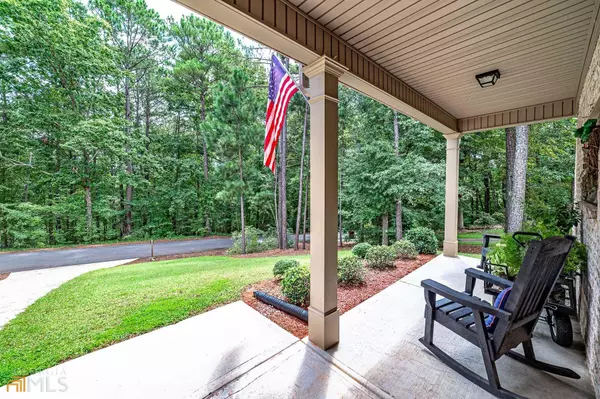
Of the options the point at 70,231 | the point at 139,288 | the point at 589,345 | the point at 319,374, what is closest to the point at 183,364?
the point at 319,374

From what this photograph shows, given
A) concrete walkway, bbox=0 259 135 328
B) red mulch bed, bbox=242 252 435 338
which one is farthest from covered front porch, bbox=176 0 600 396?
concrete walkway, bbox=0 259 135 328

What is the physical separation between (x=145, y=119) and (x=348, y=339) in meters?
16.6

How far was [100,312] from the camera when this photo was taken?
3.11m

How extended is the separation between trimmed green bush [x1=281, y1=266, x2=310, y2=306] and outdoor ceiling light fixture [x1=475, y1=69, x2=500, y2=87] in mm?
3188

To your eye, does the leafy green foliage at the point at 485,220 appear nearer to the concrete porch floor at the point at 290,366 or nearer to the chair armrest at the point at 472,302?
the concrete porch floor at the point at 290,366

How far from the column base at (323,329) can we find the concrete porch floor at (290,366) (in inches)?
3.0

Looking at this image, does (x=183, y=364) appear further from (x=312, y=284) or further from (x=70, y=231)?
(x=70, y=231)

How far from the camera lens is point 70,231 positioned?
10859 millimetres

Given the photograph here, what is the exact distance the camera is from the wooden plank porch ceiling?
1.77 metres

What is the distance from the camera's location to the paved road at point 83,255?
6.67m

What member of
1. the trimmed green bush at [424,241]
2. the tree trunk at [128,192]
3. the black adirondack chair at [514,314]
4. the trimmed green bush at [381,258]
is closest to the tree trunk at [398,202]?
the trimmed green bush at [424,241]

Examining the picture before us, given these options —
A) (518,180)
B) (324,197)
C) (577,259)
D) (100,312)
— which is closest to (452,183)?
(577,259)

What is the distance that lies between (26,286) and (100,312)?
2869 mm

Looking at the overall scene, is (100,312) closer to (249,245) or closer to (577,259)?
(577,259)
